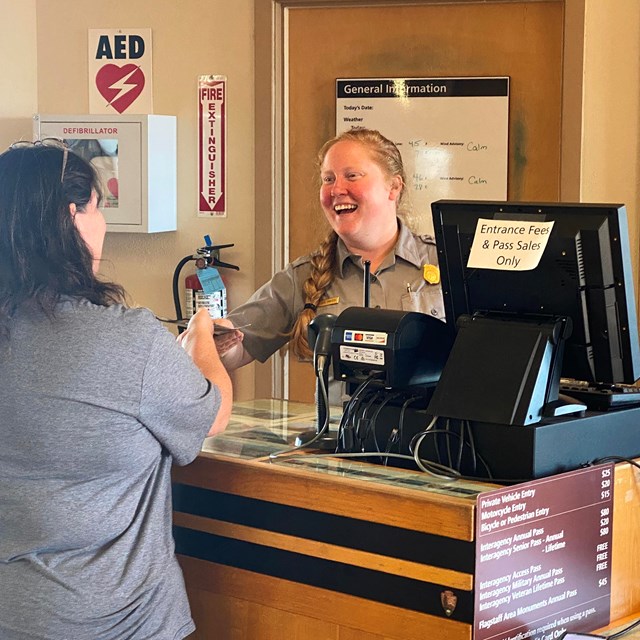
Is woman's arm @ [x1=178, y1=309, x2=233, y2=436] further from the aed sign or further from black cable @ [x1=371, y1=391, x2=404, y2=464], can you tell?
the aed sign

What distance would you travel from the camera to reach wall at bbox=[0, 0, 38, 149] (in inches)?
150

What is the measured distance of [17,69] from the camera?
12.7 ft

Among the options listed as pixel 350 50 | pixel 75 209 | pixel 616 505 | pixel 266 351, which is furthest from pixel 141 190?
pixel 616 505

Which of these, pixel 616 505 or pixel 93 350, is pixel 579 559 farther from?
pixel 93 350

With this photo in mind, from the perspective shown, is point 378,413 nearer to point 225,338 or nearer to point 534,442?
point 534,442

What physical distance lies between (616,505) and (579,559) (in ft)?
0.41

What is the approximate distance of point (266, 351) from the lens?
8.89ft

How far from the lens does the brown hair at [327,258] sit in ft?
8.48

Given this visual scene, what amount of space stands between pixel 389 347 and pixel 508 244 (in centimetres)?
26

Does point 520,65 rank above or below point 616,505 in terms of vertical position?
above

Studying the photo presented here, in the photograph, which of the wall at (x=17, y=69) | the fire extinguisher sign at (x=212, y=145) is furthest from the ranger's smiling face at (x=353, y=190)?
the wall at (x=17, y=69)

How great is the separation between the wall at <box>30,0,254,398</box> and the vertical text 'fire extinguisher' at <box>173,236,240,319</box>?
0.17 ft

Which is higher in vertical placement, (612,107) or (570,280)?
→ (612,107)

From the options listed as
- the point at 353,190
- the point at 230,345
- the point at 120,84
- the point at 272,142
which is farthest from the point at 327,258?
the point at 120,84
